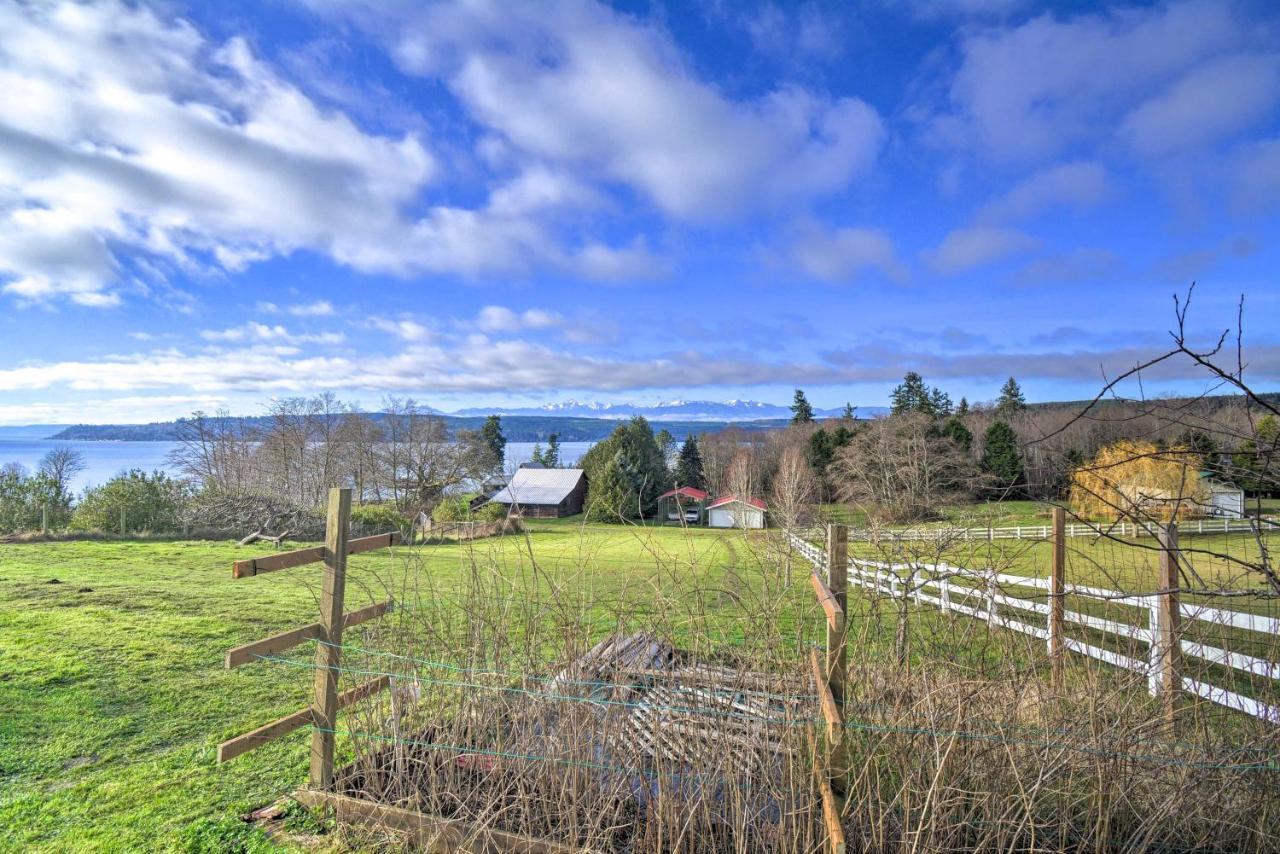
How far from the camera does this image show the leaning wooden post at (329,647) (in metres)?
3.35

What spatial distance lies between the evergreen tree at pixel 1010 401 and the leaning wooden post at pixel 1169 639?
46.7 metres

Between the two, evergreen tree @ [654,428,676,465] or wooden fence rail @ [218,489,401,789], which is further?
evergreen tree @ [654,428,676,465]

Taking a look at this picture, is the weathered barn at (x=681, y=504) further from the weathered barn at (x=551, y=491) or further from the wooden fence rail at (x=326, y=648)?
the weathered barn at (x=551, y=491)

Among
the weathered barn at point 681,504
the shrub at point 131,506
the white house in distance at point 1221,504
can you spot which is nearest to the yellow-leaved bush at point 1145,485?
the white house in distance at point 1221,504

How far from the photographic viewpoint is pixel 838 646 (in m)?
2.50

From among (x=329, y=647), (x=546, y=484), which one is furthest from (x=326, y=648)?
(x=546, y=484)

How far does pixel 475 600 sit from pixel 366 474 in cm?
3535

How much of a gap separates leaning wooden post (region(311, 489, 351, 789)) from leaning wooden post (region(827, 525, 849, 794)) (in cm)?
234

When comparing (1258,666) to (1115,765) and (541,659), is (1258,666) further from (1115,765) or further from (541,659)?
(541,659)

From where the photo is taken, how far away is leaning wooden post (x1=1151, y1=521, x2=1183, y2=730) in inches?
112

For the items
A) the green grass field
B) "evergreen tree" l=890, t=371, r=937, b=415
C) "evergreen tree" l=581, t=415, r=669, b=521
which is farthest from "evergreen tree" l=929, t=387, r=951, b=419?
the green grass field

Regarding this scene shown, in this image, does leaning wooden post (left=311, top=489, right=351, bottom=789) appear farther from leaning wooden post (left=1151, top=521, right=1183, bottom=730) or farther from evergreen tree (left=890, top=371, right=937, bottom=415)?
evergreen tree (left=890, top=371, right=937, bottom=415)

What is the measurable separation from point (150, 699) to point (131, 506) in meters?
16.7

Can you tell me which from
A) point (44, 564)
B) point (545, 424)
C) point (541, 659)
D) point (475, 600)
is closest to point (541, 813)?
point (541, 659)
